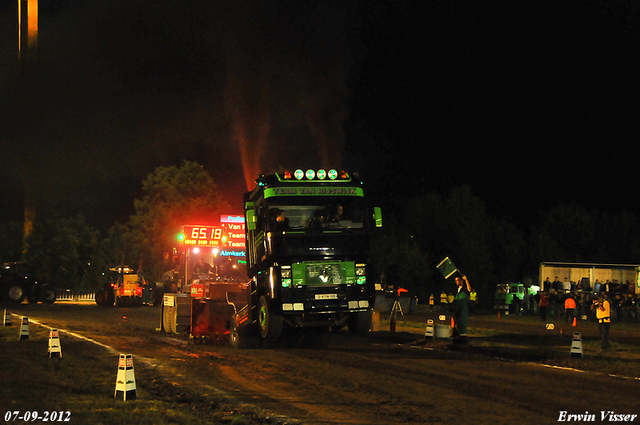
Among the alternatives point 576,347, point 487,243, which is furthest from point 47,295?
point 487,243

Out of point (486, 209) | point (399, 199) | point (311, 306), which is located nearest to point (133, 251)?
point (399, 199)

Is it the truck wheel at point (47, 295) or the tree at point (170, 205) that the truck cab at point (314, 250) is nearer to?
the truck wheel at point (47, 295)

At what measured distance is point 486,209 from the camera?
74125mm

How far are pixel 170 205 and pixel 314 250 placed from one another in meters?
55.9

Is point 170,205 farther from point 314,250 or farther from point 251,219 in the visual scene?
point 314,250

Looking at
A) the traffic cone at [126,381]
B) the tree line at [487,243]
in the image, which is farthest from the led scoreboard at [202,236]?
the tree line at [487,243]

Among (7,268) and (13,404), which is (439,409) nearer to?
(13,404)

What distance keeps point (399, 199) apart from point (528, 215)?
13031mm

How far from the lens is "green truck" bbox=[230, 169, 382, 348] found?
17047mm

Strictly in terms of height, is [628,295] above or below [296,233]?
below

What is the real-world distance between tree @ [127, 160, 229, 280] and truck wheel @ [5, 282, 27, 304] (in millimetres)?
24834

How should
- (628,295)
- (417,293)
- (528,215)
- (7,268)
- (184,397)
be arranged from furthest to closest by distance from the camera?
(528,215) → (417,293) → (7,268) → (628,295) → (184,397)

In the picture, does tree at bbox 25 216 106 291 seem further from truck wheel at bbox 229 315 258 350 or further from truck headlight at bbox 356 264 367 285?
truck headlight at bbox 356 264 367 285

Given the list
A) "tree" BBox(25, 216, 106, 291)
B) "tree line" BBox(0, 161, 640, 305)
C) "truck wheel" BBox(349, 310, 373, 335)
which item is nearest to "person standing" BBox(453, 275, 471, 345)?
"truck wheel" BBox(349, 310, 373, 335)
